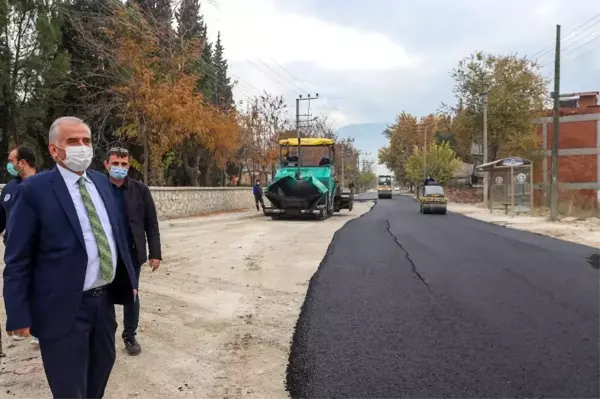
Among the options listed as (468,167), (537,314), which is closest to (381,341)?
(537,314)

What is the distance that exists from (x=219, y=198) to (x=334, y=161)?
8520mm

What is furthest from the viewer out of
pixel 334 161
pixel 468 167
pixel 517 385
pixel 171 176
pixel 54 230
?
pixel 468 167

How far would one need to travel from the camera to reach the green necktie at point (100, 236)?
2764mm

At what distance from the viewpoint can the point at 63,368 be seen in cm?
265

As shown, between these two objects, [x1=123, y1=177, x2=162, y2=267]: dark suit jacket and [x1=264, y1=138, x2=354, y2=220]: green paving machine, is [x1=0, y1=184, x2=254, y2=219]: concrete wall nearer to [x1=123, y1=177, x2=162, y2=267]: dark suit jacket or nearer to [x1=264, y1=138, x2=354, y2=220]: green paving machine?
[x1=264, y1=138, x2=354, y2=220]: green paving machine

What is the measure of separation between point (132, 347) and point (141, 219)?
117cm

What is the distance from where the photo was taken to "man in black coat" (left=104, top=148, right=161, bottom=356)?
461 cm

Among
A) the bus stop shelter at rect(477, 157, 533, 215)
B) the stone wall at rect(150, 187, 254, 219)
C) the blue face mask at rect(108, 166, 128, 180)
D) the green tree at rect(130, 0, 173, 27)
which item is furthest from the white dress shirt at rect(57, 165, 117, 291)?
the bus stop shelter at rect(477, 157, 533, 215)

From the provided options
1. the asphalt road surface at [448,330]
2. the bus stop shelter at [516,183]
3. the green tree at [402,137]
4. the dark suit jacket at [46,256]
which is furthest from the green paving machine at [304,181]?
the green tree at [402,137]

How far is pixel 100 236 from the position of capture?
9.12ft

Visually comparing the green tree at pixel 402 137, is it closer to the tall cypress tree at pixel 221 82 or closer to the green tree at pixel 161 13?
the tall cypress tree at pixel 221 82

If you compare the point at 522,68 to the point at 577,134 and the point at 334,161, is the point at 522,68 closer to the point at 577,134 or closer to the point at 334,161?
the point at 577,134

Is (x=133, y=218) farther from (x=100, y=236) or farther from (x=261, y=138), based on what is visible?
(x=261, y=138)

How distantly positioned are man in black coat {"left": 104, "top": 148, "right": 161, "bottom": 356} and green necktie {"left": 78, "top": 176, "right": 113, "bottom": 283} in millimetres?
1819
